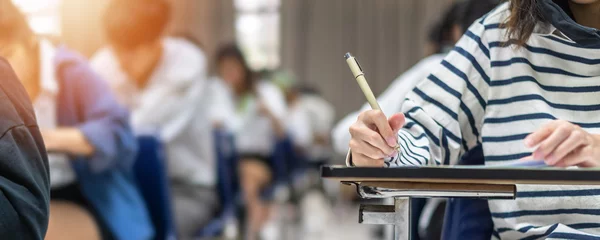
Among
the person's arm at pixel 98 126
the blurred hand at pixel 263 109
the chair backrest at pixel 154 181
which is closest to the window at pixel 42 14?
the person's arm at pixel 98 126

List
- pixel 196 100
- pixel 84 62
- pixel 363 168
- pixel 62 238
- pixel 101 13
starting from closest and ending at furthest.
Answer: pixel 363 168 < pixel 62 238 < pixel 84 62 < pixel 101 13 < pixel 196 100

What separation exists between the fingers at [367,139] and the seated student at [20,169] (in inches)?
16.1

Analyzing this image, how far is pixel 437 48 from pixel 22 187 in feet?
6.23

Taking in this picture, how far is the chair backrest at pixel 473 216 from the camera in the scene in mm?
1367

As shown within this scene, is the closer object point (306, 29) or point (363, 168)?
point (363, 168)

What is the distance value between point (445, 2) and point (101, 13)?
27.2 feet

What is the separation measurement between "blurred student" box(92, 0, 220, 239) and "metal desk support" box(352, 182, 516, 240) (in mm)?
1994

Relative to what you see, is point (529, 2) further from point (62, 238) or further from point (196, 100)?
point (196, 100)

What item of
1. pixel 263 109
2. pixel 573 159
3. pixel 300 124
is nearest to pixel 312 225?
pixel 300 124

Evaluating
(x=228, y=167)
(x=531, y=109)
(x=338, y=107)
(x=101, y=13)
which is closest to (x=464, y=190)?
(x=531, y=109)

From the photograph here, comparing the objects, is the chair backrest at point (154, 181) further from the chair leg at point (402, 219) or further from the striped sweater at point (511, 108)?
the chair leg at point (402, 219)

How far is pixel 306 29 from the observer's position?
1121 cm

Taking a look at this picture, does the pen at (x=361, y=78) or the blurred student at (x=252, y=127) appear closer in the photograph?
the pen at (x=361, y=78)

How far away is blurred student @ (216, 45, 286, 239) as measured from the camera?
5285 millimetres
